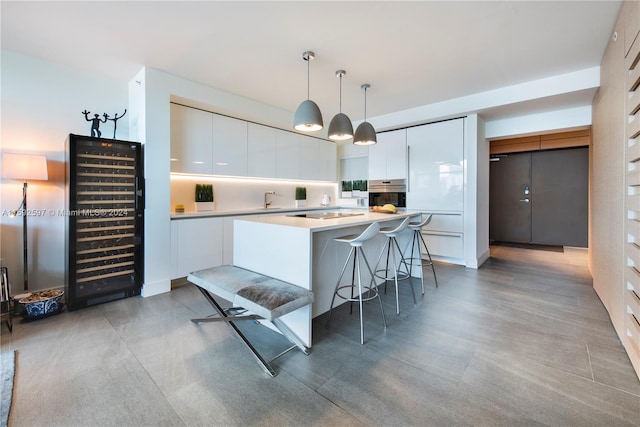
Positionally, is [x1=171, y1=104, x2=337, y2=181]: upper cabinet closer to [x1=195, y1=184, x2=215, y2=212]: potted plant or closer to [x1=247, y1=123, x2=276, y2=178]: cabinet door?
[x1=247, y1=123, x2=276, y2=178]: cabinet door

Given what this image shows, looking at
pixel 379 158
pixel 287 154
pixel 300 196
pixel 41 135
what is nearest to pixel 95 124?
pixel 41 135

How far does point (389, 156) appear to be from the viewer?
5062 millimetres

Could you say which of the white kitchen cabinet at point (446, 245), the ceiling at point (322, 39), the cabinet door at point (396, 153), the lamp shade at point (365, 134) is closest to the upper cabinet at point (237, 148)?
the ceiling at point (322, 39)

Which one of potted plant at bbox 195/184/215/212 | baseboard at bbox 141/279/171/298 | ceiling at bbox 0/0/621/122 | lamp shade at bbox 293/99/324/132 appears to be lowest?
baseboard at bbox 141/279/171/298

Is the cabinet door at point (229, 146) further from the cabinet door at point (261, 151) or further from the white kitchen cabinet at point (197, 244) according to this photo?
the white kitchen cabinet at point (197, 244)

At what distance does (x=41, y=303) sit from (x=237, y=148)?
2753 millimetres

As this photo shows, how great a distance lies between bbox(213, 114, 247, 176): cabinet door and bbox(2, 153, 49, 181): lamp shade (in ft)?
5.65

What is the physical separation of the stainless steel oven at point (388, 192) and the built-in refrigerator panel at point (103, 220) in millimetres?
3806

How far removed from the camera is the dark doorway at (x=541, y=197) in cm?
555

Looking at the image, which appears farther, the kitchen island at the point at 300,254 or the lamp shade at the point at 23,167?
the lamp shade at the point at 23,167

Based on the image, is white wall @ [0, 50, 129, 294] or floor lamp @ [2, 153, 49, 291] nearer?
floor lamp @ [2, 153, 49, 291]

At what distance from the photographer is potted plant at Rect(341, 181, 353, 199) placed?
239 inches

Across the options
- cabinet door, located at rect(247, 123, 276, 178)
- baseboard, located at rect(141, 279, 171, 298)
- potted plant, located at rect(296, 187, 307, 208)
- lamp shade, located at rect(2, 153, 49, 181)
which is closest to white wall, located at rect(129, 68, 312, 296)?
baseboard, located at rect(141, 279, 171, 298)

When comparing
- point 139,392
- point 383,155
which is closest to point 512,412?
point 139,392
